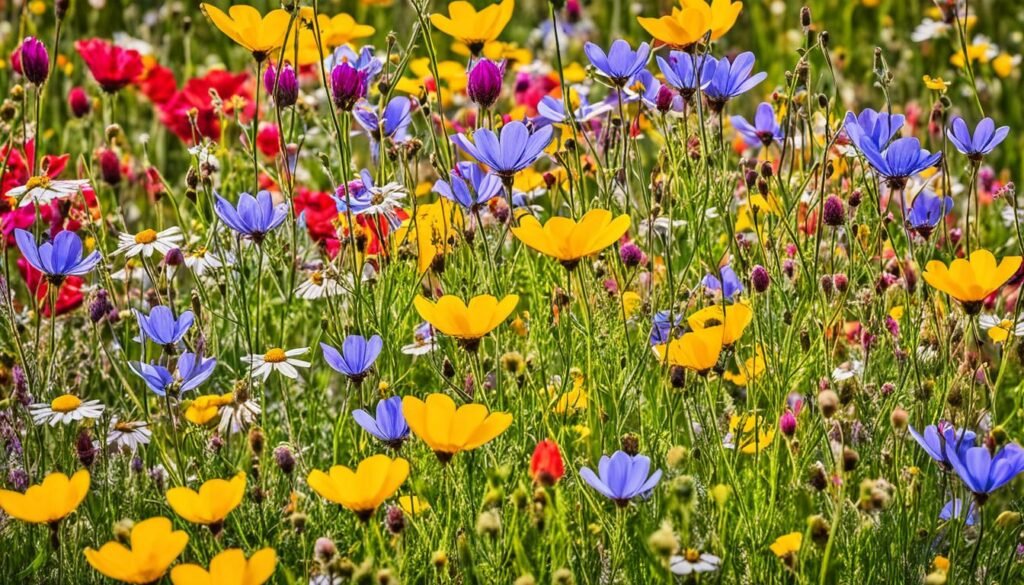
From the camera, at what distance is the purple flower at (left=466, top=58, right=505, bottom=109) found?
157 cm

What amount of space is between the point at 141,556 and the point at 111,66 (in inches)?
56.3

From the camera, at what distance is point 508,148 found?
150 cm

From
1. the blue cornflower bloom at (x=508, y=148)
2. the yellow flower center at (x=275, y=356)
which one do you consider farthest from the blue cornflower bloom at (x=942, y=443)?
the yellow flower center at (x=275, y=356)

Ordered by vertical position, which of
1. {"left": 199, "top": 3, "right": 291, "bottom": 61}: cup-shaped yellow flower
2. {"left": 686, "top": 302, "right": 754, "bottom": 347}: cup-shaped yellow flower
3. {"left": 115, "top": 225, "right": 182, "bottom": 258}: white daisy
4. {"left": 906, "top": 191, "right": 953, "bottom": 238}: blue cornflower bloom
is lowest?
{"left": 115, "top": 225, "right": 182, "bottom": 258}: white daisy

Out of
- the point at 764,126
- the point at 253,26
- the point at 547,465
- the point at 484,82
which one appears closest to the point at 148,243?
the point at 253,26

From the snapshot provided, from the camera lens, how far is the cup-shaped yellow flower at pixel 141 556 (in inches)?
45.3

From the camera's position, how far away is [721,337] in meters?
1.42

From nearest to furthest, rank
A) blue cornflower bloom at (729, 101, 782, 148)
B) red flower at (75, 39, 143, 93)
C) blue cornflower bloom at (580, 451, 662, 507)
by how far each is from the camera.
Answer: blue cornflower bloom at (580, 451, 662, 507), blue cornflower bloom at (729, 101, 782, 148), red flower at (75, 39, 143, 93)

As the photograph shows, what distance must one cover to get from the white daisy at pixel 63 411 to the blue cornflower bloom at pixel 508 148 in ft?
1.84

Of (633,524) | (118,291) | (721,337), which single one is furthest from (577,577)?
(118,291)

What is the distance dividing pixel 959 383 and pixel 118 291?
1519 millimetres

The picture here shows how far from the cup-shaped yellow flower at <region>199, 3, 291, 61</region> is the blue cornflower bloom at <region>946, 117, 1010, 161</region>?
31.2 inches

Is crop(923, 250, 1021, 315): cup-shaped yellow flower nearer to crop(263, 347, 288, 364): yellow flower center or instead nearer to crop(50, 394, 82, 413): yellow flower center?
crop(263, 347, 288, 364): yellow flower center

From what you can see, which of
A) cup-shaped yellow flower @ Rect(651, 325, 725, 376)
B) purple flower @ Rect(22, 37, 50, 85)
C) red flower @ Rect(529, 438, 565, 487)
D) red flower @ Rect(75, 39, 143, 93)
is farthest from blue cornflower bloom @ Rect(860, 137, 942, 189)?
red flower @ Rect(75, 39, 143, 93)
